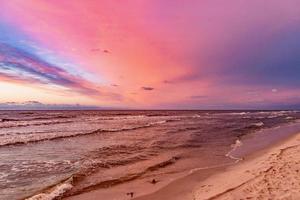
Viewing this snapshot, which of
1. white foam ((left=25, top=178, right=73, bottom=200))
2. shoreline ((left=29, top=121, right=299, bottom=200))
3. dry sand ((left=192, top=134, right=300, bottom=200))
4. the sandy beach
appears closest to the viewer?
dry sand ((left=192, top=134, right=300, bottom=200))

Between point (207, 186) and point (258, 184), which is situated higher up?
point (258, 184)

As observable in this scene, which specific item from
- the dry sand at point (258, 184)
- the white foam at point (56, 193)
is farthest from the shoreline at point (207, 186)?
the white foam at point (56, 193)

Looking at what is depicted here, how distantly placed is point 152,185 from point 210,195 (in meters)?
2.89

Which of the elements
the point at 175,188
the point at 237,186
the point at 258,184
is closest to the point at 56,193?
the point at 175,188

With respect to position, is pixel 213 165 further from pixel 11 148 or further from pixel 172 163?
pixel 11 148

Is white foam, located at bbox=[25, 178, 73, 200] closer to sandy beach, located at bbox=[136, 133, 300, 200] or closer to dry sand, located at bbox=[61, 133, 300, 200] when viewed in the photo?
dry sand, located at bbox=[61, 133, 300, 200]

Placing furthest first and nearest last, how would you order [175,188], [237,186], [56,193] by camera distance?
1. [175,188]
2. [56,193]
3. [237,186]

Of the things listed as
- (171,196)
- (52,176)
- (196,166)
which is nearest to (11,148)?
(52,176)

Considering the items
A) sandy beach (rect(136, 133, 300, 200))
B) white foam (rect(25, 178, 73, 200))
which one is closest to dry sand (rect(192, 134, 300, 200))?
sandy beach (rect(136, 133, 300, 200))

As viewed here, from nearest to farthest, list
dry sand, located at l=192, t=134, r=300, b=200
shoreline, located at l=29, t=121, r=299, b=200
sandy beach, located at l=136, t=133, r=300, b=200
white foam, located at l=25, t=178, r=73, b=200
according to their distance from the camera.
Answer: dry sand, located at l=192, t=134, r=300, b=200
sandy beach, located at l=136, t=133, r=300, b=200
white foam, located at l=25, t=178, r=73, b=200
shoreline, located at l=29, t=121, r=299, b=200

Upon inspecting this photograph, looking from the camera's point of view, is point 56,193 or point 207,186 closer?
point 56,193

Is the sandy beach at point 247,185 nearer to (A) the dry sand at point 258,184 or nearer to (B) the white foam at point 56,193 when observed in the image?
(A) the dry sand at point 258,184

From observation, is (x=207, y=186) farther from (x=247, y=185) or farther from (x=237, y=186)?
(x=247, y=185)

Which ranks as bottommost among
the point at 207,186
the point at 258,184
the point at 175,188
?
the point at 175,188
